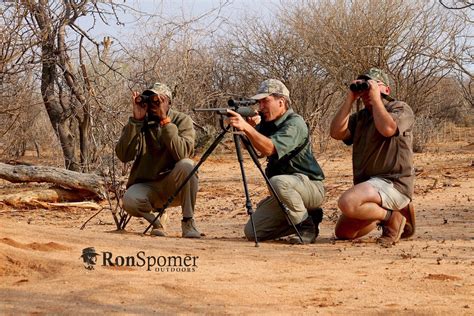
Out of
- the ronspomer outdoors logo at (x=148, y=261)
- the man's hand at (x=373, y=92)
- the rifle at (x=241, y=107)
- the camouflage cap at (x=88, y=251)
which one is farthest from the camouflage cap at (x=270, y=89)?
the camouflage cap at (x=88, y=251)

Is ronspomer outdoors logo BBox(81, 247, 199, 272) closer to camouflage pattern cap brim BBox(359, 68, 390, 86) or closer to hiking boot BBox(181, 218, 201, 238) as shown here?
hiking boot BBox(181, 218, 201, 238)

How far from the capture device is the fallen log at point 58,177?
10.2 metres

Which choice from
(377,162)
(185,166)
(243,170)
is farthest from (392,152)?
(185,166)

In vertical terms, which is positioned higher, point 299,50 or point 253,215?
point 299,50

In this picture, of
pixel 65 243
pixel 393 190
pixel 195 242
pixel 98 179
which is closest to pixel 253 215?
pixel 195 242

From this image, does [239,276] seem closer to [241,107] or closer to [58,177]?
[241,107]

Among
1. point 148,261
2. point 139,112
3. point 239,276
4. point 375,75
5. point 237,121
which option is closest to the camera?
point 239,276

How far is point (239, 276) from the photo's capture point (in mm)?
4480

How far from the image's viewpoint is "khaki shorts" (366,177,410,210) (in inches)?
233

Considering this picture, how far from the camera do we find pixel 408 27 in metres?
18.5

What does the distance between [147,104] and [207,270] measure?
2153mm

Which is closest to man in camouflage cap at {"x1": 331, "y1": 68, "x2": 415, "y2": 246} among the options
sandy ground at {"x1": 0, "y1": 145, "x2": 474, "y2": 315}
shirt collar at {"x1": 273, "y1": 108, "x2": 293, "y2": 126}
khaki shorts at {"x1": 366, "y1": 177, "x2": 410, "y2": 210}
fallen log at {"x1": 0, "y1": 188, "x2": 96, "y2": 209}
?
khaki shorts at {"x1": 366, "y1": 177, "x2": 410, "y2": 210}

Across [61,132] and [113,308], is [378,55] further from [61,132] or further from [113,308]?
[113,308]

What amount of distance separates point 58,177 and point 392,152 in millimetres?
5335
